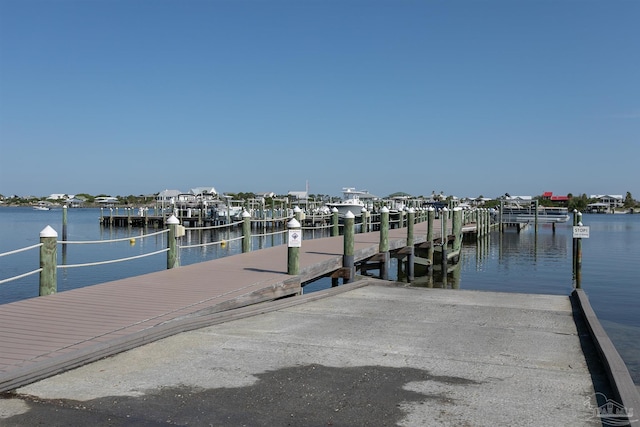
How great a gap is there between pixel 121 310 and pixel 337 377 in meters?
3.51

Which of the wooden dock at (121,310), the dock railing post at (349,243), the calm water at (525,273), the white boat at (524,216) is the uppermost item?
the dock railing post at (349,243)

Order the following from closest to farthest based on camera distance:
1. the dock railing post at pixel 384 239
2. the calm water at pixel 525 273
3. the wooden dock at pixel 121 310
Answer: the wooden dock at pixel 121 310 < the calm water at pixel 525 273 < the dock railing post at pixel 384 239

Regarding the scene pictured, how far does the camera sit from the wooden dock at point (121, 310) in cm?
541

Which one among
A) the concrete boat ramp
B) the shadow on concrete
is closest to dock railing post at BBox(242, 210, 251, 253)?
the concrete boat ramp

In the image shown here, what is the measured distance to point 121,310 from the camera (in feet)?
24.6

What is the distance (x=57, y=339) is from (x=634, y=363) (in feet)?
28.1

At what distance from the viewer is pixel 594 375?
A: 552cm

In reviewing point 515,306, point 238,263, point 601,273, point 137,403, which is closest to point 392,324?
point 515,306

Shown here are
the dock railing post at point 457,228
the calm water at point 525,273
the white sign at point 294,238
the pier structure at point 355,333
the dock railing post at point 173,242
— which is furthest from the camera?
the dock railing post at point 457,228

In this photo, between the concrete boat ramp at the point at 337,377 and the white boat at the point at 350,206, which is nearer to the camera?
the concrete boat ramp at the point at 337,377

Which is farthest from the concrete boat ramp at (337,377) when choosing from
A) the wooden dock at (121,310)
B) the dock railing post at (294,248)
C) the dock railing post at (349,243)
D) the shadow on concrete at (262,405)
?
the dock railing post at (349,243)

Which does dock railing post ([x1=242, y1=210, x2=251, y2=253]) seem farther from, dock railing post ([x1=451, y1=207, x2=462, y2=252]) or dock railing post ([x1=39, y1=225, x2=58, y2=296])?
dock railing post ([x1=451, y1=207, x2=462, y2=252])

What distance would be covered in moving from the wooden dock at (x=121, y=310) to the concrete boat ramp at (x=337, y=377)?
0.55ft

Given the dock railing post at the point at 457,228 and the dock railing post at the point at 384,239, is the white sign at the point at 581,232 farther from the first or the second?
the dock railing post at the point at 457,228
